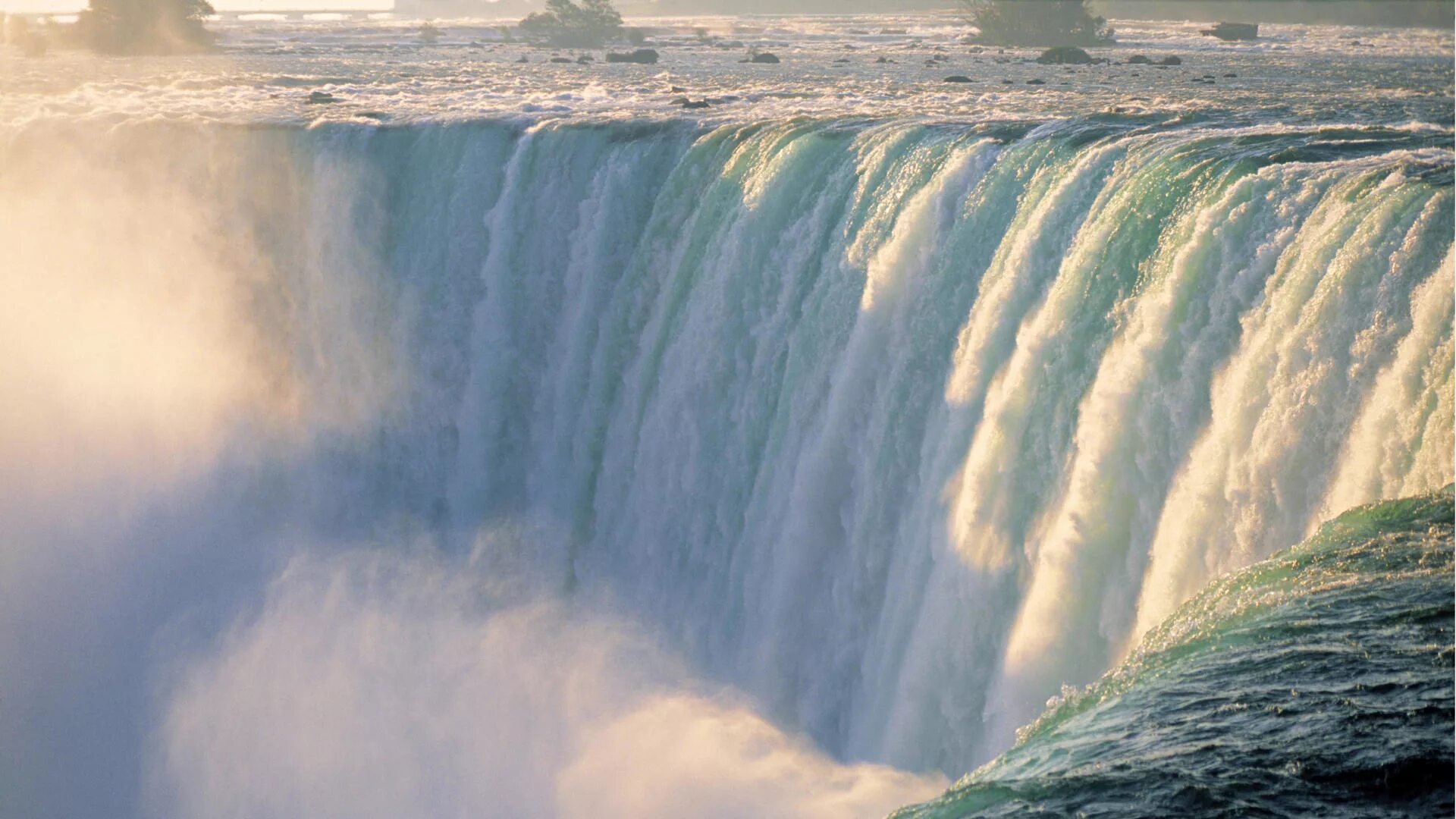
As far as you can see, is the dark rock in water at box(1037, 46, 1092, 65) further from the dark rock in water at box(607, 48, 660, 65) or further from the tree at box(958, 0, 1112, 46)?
the dark rock in water at box(607, 48, 660, 65)

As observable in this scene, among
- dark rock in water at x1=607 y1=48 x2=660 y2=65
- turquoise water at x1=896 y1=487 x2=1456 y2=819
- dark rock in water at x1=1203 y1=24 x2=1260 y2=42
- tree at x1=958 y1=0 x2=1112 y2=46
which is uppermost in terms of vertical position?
tree at x1=958 y1=0 x2=1112 y2=46

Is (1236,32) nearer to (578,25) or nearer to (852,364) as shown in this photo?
(578,25)

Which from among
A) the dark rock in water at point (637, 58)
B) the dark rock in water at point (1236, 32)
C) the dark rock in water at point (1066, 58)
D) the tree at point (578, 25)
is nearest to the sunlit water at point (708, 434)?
the dark rock in water at point (1066, 58)

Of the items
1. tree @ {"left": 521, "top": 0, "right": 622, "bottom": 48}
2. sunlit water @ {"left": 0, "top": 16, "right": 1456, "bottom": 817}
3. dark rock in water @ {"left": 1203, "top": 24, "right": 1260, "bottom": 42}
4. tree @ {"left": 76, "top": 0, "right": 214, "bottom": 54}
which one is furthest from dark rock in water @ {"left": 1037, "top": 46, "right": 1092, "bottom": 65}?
tree @ {"left": 76, "top": 0, "right": 214, "bottom": 54}

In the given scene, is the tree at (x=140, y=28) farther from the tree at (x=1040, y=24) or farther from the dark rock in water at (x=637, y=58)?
the tree at (x=1040, y=24)

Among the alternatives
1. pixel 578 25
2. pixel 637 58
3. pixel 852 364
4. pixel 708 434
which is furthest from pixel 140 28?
pixel 852 364
